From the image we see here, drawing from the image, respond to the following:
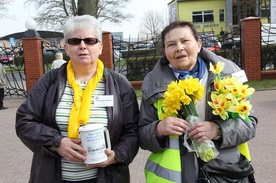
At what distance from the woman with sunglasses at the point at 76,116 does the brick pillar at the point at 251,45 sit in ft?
36.6

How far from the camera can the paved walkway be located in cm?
468

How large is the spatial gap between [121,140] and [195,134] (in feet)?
1.83

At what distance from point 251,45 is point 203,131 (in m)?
11.4

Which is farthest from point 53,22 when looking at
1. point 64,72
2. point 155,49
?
point 64,72

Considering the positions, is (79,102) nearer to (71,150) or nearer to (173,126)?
(71,150)

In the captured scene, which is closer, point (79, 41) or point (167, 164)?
point (167, 164)

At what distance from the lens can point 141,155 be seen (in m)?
5.59

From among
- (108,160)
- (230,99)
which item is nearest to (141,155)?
(108,160)

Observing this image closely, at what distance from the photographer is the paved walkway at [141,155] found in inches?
184

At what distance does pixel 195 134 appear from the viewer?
76.4 inches

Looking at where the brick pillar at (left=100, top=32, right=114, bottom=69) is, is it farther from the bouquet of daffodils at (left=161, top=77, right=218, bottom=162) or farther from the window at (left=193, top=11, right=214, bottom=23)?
the window at (left=193, top=11, right=214, bottom=23)

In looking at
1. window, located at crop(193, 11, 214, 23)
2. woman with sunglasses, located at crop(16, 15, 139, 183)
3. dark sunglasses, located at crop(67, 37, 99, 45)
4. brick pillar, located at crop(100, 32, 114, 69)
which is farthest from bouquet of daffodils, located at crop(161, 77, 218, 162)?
window, located at crop(193, 11, 214, 23)

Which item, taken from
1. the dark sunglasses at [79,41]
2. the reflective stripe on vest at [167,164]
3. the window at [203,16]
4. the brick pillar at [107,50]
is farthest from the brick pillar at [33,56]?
the window at [203,16]

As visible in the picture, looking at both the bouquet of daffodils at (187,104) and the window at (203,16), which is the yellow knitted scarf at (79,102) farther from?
the window at (203,16)
